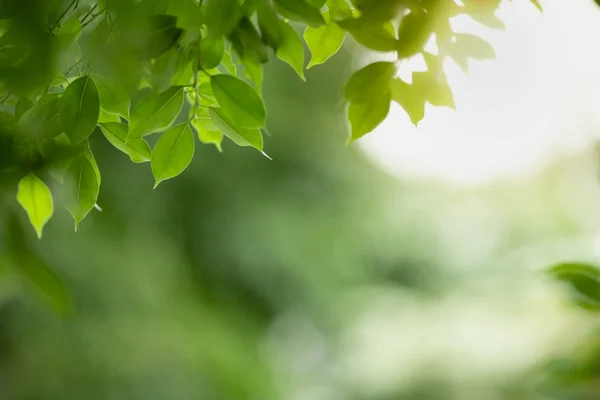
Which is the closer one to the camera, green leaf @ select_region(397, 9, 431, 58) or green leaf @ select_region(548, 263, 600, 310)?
green leaf @ select_region(397, 9, 431, 58)

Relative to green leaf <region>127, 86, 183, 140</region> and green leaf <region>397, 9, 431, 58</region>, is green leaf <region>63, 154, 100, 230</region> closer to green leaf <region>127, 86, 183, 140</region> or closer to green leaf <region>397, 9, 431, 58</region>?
green leaf <region>127, 86, 183, 140</region>

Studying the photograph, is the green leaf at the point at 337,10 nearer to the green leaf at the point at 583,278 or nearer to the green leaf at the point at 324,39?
the green leaf at the point at 324,39

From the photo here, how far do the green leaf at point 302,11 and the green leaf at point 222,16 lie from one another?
0.10 ft

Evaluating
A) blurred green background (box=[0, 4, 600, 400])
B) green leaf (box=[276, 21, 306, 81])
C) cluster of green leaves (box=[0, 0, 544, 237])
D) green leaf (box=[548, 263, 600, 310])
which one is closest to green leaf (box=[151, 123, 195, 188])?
cluster of green leaves (box=[0, 0, 544, 237])

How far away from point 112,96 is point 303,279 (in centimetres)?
261

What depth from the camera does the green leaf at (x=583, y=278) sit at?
65 cm

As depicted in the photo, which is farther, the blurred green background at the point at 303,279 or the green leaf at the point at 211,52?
the blurred green background at the point at 303,279

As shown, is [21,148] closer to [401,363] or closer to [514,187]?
[401,363]

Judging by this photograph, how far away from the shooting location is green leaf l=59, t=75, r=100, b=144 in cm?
45

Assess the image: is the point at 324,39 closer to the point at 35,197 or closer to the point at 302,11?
the point at 302,11

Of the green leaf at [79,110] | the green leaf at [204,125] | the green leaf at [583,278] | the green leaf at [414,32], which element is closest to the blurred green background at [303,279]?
the green leaf at [583,278]

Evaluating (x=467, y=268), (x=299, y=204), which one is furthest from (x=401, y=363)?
(x=299, y=204)

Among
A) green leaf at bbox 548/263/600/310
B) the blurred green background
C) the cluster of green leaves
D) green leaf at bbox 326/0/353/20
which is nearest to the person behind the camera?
the cluster of green leaves

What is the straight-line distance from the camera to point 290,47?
1.48ft
